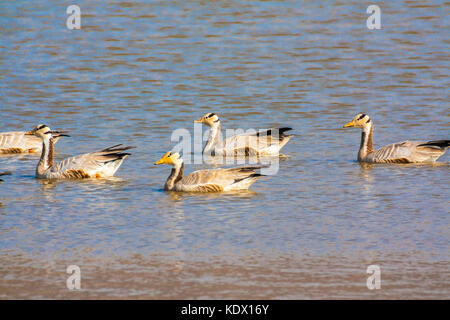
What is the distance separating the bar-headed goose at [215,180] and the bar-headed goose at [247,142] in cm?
341

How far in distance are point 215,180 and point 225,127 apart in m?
6.95

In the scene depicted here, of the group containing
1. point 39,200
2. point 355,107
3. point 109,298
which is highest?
point 355,107

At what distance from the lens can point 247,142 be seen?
19438mm

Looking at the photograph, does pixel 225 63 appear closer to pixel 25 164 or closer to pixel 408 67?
pixel 408 67

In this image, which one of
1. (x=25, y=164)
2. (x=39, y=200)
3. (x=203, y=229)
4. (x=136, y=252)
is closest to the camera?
(x=136, y=252)

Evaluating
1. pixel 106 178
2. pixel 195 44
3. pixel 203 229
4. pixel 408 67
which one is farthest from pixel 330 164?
pixel 195 44

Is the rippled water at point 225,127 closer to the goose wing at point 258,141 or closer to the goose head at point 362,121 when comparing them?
the goose wing at point 258,141

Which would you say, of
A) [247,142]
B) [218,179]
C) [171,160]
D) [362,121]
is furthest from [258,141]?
[218,179]

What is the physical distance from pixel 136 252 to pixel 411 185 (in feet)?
19.7

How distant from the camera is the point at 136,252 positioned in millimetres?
11547

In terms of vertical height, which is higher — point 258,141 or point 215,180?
point 258,141

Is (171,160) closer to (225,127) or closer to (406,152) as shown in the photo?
(406,152)

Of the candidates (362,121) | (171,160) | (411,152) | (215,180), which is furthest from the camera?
(362,121)

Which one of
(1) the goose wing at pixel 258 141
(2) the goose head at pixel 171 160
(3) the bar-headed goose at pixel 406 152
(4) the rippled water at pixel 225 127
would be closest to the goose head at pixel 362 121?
(3) the bar-headed goose at pixel 406 152
